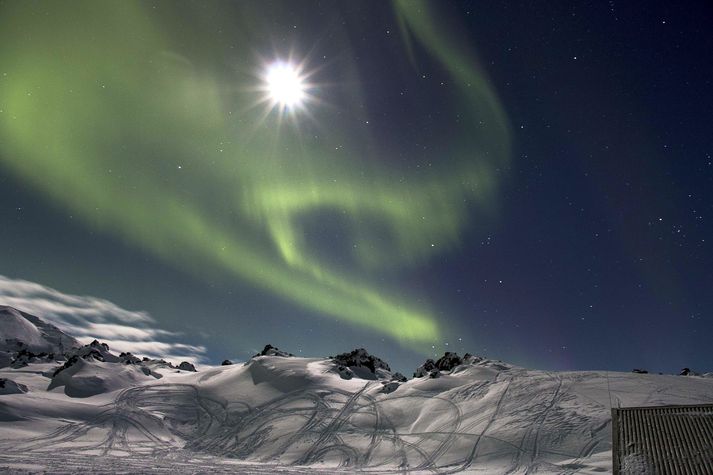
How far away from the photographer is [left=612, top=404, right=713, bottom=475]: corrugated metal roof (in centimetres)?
1889

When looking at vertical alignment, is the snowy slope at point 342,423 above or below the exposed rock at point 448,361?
below

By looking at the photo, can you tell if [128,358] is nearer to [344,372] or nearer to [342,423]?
[344,372]

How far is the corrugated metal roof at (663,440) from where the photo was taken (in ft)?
62.0

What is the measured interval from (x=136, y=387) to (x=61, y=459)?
33853 millimetres

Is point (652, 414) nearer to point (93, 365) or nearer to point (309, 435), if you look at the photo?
point (309, 435)

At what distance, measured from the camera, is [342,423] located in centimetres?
3997

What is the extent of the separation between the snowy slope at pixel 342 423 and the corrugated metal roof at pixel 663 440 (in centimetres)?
302

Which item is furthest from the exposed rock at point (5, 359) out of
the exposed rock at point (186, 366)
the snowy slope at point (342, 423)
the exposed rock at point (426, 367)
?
the exposed rock at point (426, 367)

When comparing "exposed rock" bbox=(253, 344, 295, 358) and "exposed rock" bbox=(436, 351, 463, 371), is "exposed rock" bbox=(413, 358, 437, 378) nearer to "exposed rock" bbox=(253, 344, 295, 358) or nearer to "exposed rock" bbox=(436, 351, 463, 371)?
"exposed rock" bbox=(436, 351, 463, 371)

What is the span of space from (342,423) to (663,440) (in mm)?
26315

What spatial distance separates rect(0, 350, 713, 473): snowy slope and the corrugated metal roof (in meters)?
3.02

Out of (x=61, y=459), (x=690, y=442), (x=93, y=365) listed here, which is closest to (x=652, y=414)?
(x=690, y=442)

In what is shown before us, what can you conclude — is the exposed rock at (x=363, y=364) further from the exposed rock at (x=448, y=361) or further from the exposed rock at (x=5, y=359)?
the exposed rock at (x=5, y=359)

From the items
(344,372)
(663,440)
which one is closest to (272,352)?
(344,372)
